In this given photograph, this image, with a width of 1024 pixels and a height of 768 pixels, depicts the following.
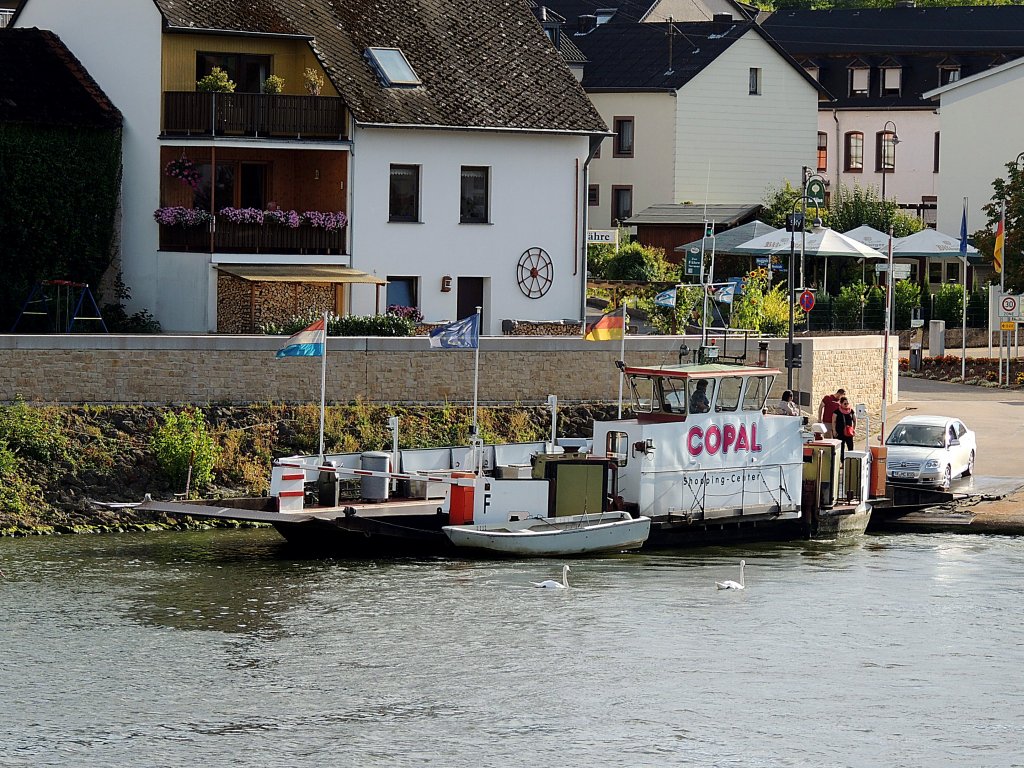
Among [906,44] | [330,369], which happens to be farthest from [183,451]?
[906,44]

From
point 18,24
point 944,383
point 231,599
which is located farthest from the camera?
point 944,383

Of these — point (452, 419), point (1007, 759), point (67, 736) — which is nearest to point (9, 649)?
point (67, 736)

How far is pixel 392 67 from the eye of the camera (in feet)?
157

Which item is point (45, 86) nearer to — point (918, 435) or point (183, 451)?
point (183, 451)

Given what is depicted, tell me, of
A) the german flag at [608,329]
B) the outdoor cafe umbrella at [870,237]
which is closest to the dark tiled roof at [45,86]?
the german flag at [608,329]

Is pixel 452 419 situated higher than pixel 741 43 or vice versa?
pixel 741 43

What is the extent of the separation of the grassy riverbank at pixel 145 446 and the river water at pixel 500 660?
1342 mm

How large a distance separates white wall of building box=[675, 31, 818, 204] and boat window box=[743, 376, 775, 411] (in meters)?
42.0

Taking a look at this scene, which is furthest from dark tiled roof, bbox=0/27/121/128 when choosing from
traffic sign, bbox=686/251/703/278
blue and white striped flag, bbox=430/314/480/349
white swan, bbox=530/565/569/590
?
white swan, bbox=530/565/569/590

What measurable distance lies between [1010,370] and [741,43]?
1066 inches

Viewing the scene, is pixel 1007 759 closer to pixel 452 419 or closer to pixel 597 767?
pixel 597 767

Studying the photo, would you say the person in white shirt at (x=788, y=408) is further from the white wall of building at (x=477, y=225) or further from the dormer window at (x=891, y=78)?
the dormer window at (x=891, y=78)

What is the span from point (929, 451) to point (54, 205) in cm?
2042

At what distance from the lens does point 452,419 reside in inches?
1531
